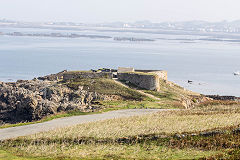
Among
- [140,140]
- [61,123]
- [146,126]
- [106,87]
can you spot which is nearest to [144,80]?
[106,87]

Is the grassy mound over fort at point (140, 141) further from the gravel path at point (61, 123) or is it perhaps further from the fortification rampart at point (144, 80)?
the fortification rampart at point (144, 80)

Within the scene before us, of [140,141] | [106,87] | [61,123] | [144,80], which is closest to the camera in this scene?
[140,141]

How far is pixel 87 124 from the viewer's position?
26.0 metres

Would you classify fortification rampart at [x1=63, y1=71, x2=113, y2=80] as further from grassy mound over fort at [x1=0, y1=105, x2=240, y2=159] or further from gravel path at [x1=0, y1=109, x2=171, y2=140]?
grassy mound over fort at [x1=0, y1=105, x2=240, y2=159]

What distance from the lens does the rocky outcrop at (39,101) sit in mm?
32531

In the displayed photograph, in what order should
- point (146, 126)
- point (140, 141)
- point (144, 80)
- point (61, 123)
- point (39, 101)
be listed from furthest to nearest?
point (144, 80) → point (39, 101) → point (61, 123) → point (146, 126) → point (140, 141)

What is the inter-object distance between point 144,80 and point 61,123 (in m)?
17.1

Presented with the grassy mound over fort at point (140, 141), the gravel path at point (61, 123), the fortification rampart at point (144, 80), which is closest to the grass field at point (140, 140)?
the grassy mound over fort at point (140, 141)

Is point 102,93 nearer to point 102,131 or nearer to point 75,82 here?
point 75,82

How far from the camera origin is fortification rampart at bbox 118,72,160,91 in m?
42.4

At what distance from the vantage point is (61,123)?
27.3 metres

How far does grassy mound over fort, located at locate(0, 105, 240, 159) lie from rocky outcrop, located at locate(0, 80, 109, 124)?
766cm

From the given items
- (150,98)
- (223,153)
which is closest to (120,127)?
(223,153)

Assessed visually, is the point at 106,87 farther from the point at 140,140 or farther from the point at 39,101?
the point at 140,140
